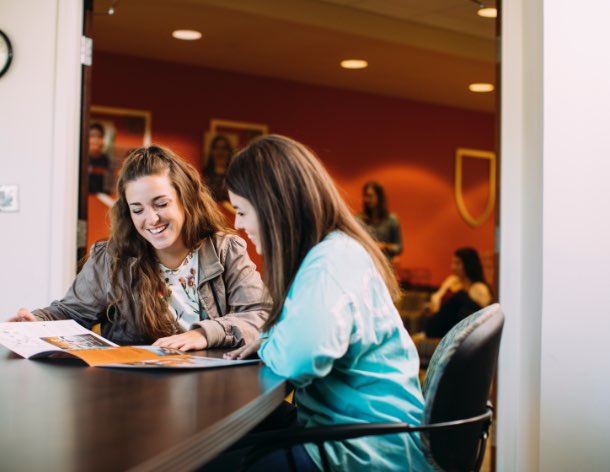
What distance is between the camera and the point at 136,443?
1.01 m

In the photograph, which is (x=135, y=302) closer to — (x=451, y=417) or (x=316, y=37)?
(x=451, y=417)

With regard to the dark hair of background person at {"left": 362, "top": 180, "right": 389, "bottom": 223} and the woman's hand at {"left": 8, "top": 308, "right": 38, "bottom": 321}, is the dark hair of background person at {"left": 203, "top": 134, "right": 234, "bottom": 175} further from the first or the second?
the woman's hand at {"left": 8, "top": 308, "right": 38, "bottom": 321}

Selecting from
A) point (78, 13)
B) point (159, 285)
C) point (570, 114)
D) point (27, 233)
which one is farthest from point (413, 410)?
point (78, 13)

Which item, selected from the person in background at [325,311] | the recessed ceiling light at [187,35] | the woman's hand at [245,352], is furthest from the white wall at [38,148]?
the recessed ceiling light at [187,35]

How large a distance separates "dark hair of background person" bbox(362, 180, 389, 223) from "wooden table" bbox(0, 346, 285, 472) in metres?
6.42

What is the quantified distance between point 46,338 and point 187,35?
442 cm

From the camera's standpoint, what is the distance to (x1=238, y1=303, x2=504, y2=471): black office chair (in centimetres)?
139

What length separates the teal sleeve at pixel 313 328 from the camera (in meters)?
1.45

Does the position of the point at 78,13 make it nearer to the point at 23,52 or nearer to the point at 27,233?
the point at 23,52

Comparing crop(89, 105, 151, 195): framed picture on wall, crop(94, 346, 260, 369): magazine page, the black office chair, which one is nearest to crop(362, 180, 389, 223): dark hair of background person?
crop(89, 105, 151, 195): framed picture on wall

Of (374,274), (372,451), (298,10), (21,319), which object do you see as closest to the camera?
(372,451)

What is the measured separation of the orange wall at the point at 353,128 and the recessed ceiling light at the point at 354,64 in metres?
0.87

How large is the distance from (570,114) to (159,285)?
66.6 inches

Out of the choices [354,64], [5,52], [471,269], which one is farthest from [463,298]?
[5,52]
